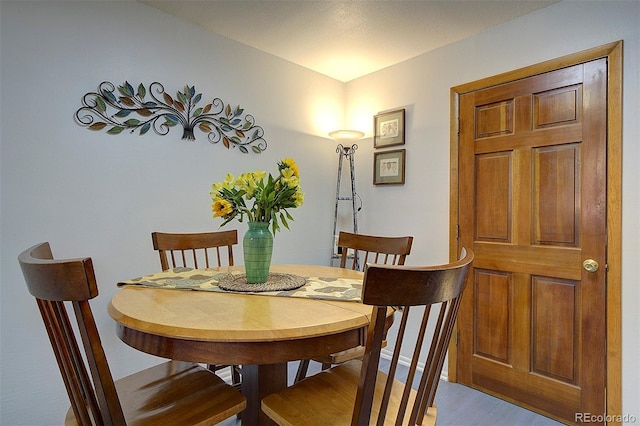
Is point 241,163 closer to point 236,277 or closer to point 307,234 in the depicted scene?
point 307,234

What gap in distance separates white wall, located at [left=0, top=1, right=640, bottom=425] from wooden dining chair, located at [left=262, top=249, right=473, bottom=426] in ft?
4.59

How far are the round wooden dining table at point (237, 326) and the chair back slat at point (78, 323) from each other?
145 millimetres

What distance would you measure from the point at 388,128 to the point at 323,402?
2.22m

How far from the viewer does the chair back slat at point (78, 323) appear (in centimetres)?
73

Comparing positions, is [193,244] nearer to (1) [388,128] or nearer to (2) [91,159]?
(2) [91,159]

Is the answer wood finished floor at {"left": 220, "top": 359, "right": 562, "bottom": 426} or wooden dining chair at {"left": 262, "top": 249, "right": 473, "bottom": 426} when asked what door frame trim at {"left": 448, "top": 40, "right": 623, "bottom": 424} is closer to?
wood finished floor at {"left": 220, "top": 359, "right": 562, "bottom": 426}

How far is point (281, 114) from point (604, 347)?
258 centimetres

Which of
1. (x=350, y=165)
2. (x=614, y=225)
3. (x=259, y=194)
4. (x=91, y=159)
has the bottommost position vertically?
(x=614, y=225)

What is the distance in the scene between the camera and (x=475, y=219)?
2305 mm

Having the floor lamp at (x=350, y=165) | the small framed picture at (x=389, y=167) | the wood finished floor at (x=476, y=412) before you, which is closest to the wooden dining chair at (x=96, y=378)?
the wood finished floor at (x=476, y=412)

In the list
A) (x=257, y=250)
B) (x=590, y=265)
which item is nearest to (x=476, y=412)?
(x=590, y=265)

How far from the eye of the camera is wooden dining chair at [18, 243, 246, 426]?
28.9 inches

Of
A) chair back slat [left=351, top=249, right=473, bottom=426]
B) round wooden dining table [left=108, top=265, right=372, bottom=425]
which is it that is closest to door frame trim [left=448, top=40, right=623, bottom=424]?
chair back slat [left=351, top=249, right=473, bottom=426]

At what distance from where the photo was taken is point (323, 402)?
3.58 feet
